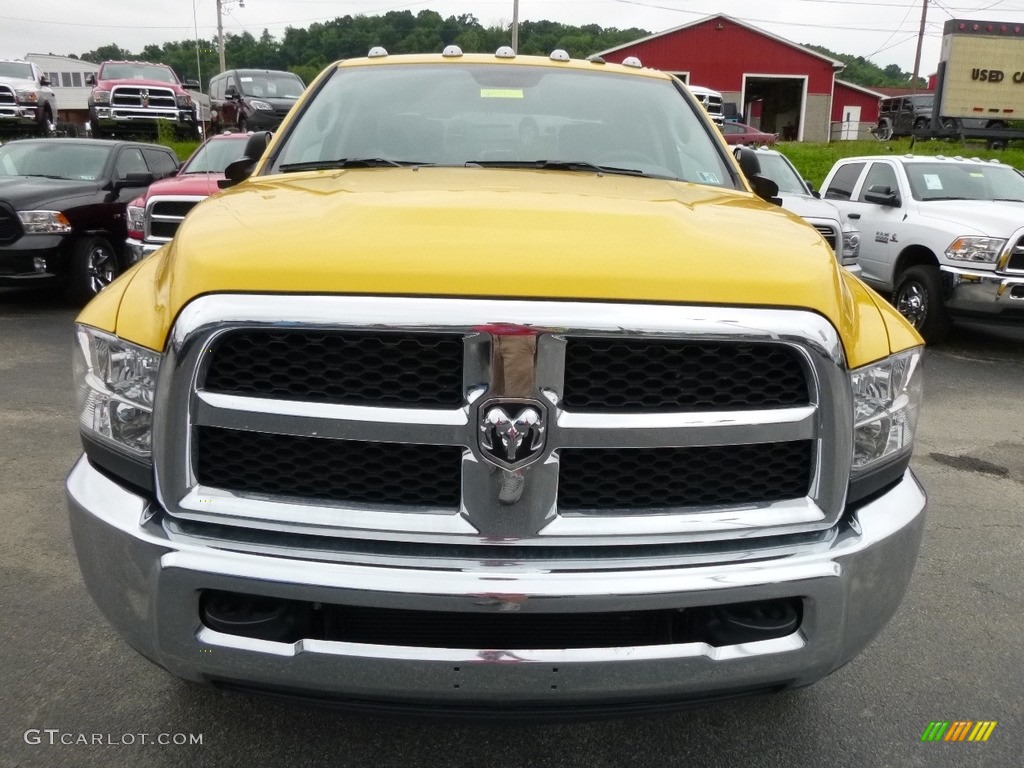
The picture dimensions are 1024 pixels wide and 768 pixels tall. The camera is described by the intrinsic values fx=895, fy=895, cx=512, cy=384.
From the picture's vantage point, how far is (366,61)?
376 centimetres

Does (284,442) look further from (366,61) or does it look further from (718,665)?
(366,61)

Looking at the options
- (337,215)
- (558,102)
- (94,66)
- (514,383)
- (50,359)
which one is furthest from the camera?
(94,66)

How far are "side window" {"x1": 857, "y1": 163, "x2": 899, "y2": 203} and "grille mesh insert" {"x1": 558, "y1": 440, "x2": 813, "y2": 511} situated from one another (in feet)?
28.8

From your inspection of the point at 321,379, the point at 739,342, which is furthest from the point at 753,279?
the point at 321,379

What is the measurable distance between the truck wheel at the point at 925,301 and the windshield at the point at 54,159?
28.7ft

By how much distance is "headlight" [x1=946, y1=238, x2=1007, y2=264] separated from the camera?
798 cm

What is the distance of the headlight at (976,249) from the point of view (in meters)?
7.98

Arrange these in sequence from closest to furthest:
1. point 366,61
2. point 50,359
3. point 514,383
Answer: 1. point 514,383
2. point 366,61
3. point 50,359

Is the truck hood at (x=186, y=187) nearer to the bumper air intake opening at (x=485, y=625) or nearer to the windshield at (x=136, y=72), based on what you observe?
the bumper air intake opening at (x=485, y=625)

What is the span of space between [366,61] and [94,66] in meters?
72.5

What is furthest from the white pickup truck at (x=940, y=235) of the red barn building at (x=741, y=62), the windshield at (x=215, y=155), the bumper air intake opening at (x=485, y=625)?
the red barn building at (x=741, y=62)

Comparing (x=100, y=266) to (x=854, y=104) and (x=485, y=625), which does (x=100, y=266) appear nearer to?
(x=485, y=625)

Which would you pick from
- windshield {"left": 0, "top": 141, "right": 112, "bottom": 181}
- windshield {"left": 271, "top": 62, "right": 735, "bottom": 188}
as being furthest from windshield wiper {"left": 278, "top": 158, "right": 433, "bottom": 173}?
windshield {"left": 0, "top": 141, "right": 112, "bottom": 181}

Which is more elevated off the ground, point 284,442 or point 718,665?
point 284,442
